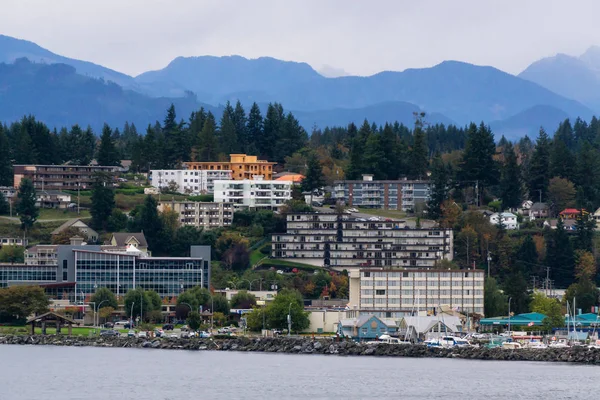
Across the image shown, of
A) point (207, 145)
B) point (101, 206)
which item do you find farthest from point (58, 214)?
point (207, 145)

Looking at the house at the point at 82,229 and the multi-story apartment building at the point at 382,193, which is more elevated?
the multi-story apartment building at the point at 382,193

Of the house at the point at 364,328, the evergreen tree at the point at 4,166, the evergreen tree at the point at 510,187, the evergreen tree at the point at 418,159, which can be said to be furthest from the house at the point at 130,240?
the evergreen tree at the point at 510,187

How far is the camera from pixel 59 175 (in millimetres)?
143125

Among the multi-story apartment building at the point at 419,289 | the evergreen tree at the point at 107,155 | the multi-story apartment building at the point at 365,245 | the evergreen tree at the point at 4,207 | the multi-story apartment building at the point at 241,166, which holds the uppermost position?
the evergreen tree at the point at 107,155

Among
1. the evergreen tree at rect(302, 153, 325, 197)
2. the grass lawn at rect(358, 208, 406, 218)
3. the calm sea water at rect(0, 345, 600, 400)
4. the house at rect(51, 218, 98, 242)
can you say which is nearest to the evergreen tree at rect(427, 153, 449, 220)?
the grass lawn at rect(358, 208, 406, 218)

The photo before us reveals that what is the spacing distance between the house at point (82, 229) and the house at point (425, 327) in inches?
1645

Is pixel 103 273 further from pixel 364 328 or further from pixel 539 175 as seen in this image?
pixel 539 175

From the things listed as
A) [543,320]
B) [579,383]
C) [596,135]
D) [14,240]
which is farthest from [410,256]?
[596,135]

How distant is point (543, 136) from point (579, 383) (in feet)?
307

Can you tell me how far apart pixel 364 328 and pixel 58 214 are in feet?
168

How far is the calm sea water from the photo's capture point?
60688mm

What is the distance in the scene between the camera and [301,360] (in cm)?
7669

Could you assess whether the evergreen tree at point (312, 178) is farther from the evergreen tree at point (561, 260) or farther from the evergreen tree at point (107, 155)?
the evergreen tree at point (561, 260)

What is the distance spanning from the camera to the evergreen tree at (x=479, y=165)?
140 meters
